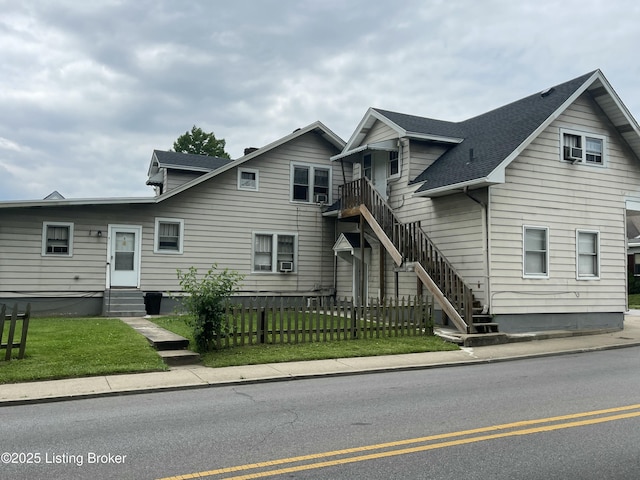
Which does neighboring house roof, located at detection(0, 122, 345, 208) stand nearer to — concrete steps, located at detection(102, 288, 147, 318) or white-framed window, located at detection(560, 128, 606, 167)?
concrete steps, located at detection(102, 288, 147, 318)

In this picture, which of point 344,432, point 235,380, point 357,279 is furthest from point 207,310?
point 357,279

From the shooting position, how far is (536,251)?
17.1 m

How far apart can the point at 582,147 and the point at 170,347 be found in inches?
556

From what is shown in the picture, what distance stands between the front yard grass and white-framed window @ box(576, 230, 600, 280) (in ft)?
21.2

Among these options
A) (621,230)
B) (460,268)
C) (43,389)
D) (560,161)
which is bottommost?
(43,389)

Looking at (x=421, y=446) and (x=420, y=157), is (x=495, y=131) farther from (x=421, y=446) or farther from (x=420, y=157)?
(x=421, y=446)

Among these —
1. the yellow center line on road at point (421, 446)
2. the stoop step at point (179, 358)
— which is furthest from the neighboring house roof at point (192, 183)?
the yellow center line on road at point (421, 446)

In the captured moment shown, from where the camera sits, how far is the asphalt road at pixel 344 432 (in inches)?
203

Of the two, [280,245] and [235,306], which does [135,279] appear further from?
[235,306]

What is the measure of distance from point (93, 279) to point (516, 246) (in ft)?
47.6

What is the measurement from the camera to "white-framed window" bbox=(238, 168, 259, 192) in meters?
22.8

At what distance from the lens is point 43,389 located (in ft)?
28.8

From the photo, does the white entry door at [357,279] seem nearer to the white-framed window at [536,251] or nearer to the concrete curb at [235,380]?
the white-framed window at [536,251]

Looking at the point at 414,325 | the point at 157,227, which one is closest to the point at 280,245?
the point at 157,227
